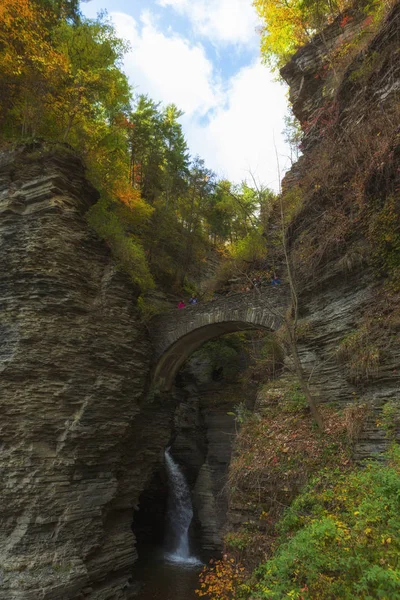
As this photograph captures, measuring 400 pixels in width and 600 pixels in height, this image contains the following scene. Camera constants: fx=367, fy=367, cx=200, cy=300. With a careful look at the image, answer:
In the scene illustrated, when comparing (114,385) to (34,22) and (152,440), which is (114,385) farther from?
(34,22)

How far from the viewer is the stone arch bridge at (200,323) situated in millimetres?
12953

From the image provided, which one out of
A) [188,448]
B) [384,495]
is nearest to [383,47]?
[384,495]

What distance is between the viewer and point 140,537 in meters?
16.7

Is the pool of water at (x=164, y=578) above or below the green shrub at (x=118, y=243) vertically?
below

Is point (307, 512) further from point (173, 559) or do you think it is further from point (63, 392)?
point (173, 559)

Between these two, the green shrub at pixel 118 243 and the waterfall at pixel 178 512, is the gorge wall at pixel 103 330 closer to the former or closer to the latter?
the green shrub at pixel 118 243

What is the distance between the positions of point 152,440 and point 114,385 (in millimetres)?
3990

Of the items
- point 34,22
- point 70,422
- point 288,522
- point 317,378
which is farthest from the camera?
point 34,22

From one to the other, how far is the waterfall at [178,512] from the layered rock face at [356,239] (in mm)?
11456

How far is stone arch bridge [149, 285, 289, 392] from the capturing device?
13.0m

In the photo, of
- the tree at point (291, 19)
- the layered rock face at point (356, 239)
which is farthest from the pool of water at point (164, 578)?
the tree at point (291, 19)

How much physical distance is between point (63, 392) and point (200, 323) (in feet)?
19.3

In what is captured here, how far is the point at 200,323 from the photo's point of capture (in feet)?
47.9

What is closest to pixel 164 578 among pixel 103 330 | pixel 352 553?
pixel 103 330
